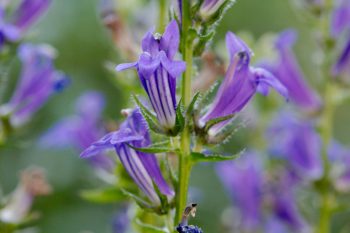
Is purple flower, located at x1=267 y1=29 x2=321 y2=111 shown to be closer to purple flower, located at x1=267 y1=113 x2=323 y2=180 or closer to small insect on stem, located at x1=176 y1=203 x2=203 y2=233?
purple flower, located at x1=267 y1=113 x2=323 y2=180

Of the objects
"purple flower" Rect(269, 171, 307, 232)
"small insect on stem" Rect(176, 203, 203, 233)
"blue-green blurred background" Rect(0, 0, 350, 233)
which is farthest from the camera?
"blue-green blurred background" Rect(0, 0, 350, 233)

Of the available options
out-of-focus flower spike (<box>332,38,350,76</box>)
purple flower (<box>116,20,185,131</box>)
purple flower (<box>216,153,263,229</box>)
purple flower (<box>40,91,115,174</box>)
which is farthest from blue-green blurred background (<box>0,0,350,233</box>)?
purple flower (<box>116,20,185,131</box>)

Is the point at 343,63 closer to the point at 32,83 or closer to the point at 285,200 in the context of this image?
the point at 285,200

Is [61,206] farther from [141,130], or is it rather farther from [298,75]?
[141,130]

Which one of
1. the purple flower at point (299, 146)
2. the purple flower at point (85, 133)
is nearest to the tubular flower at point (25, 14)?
the purple flower at point (85, 133)

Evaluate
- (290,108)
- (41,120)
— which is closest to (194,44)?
(290,108)
